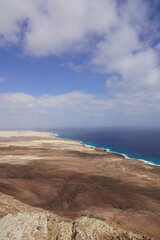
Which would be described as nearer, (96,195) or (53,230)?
(53,230)

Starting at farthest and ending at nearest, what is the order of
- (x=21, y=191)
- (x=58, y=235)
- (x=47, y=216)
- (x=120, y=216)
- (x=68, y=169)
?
1. (x=68, y=169)
2. (x=21, y=191)
3. (x=120, y=216)
4. (x=47, y=216)
5. (x=58, y=235)

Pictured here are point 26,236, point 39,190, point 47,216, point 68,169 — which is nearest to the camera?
point 26,236

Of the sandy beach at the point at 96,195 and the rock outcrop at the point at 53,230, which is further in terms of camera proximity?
the sandy beach at the point at 96,195

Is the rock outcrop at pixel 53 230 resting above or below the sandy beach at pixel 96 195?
above

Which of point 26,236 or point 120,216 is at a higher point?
point 26,236

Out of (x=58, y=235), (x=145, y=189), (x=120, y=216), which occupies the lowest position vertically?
(x=145, y=189)

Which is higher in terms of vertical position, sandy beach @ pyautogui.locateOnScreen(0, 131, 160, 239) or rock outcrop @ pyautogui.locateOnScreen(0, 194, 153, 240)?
rock outcrop @ pyautogui.locateOnScreen(0, 194, 153, 240)

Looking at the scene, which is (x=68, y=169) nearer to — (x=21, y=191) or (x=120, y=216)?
(x=21, y=191)

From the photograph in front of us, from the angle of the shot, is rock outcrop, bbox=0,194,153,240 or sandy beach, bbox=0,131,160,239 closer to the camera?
rock outcrop, bbox=0,194,153,240

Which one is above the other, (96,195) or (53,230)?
(53,230)

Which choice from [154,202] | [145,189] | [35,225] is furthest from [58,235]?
[145,189]

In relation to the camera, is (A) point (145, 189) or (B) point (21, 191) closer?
(B) point (21, 191)
